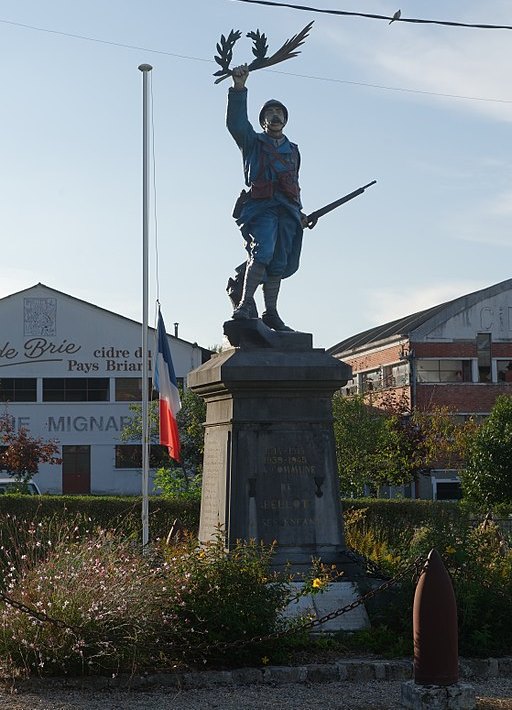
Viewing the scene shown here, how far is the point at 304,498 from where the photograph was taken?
35.6 ft

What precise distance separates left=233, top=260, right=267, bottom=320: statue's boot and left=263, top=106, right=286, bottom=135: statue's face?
1.36 meters

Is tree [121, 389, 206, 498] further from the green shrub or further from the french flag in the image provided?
the green shrub

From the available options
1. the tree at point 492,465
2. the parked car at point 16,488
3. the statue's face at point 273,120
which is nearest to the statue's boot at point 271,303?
the statue's face at point 273,120

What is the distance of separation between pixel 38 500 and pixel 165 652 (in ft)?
42.7

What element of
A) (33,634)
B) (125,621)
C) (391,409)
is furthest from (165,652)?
(391,409)

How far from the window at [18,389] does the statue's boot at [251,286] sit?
3995 centimetres

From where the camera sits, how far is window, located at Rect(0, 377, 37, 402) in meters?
50.5

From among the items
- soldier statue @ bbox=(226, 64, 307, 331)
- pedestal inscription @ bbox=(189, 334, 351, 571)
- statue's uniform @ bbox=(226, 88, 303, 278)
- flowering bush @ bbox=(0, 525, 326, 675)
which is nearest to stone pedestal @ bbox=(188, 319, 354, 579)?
pedestal inscription @ bbox=(189, 334, 351, 571)

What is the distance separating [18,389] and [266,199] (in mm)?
40308

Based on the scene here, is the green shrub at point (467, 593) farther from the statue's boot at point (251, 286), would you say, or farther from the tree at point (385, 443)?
the tree at point (385, 443)

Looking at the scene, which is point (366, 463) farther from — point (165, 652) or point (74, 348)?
point (165, 652)

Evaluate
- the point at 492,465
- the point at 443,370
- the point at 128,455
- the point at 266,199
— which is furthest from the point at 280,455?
the point at 443,370

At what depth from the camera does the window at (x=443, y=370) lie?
50219 mm

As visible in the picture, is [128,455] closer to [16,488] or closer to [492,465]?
[16,488]
